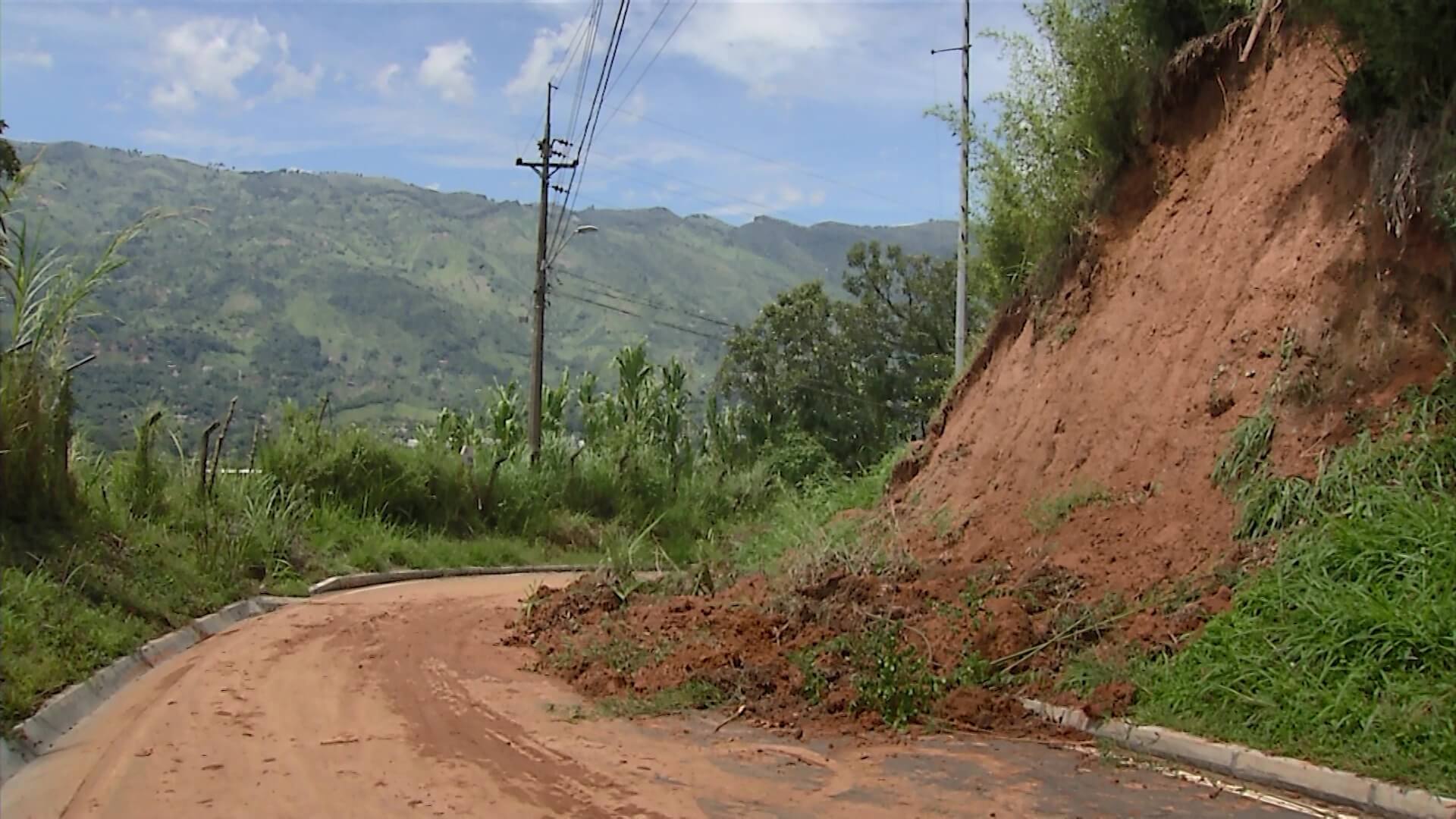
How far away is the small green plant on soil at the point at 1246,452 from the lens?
1023 cm

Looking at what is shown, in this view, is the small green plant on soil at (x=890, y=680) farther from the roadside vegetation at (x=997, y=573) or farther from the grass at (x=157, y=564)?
the grass at (x=157, y=564)

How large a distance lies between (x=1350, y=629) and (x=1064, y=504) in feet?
13.2

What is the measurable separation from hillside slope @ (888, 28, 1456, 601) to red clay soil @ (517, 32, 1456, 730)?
2cm

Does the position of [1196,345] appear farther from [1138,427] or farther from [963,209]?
[963,209]

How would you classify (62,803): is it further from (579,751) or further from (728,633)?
(728,633)

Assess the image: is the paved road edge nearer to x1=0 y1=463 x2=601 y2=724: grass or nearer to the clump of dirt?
x1=0 y1=463 x2=601 y2=724: grass

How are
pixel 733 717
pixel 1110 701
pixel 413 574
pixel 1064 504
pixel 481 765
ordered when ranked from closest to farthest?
pixel 481 765 < pixel 1110 701 < pixel 733 717 < pixel 1064 504 < pixel 413 574

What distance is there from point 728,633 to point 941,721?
8.04 feet

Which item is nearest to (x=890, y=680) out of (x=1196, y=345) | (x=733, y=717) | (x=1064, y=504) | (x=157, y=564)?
(x=733, y=717)

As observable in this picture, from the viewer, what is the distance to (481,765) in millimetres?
7645

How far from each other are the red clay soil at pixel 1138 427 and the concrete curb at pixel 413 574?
636 centimetres

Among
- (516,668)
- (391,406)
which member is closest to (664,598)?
(516,668)

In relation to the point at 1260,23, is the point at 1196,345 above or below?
below

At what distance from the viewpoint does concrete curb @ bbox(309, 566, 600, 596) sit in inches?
759
